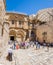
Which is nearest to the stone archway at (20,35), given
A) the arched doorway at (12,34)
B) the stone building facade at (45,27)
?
the arched doorway at (12,34)

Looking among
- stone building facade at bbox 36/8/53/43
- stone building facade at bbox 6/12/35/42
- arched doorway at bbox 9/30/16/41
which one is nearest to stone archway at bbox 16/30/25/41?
stone building facade at bbox 6/12/35/42

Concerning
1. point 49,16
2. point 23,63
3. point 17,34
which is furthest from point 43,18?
point 23,63

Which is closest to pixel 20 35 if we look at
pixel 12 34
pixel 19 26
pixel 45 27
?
pixel 12 34

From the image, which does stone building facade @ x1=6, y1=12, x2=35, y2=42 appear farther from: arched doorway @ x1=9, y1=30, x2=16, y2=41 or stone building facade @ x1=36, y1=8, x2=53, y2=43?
stone building facade @ x1=36, y1=8, x2=53, y2=43

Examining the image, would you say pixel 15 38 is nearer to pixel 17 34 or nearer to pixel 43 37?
pixel 17 34

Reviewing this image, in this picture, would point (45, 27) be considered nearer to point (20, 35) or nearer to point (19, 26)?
point (20, 35)

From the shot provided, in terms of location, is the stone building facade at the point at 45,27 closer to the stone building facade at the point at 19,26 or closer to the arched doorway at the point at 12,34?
the stone building facade at the point at 19,26

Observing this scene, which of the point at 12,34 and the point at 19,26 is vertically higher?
the point at 19,26

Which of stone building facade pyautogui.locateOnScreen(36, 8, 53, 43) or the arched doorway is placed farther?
the arched doorway

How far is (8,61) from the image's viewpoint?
1384 centimetres

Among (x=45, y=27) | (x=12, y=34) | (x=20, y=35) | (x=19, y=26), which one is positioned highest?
(x=19, y=26)

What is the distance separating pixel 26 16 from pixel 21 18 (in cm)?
136

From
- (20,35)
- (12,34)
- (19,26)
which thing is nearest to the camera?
(12,34)

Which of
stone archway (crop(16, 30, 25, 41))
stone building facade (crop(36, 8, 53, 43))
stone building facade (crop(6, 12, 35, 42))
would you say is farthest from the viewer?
stone archway (crop(16, 30, 25, 41))
